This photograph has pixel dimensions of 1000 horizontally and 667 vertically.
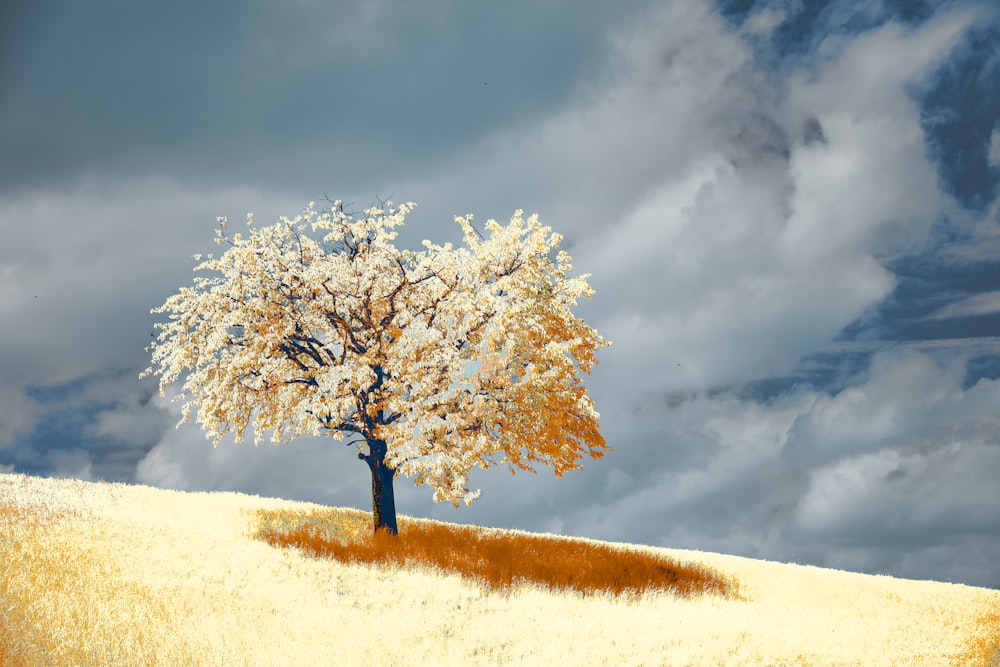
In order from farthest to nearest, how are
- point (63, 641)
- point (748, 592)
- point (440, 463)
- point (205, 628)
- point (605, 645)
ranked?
point (748, 592) < point (440, 463) < point (605, 645) < point (205, 628) < point (63, 641)

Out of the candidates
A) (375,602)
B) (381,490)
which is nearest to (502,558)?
(381,490)

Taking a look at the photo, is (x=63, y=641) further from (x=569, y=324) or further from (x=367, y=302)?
(x=569, y=324)

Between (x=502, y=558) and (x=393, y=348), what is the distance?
824cm

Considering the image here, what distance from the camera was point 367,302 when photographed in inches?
928

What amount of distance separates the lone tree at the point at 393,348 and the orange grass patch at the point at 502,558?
1.98 m

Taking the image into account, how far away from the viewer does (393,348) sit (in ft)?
74.2

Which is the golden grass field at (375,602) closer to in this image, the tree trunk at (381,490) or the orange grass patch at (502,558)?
the orange grass patch at (502,558)

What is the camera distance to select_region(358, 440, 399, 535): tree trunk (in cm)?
2464

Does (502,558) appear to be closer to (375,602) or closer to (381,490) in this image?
(381,490)

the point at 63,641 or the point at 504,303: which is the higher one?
the point at 504,303

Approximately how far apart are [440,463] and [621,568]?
9.37 metres

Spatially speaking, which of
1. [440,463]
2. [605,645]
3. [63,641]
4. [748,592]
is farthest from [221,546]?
[748,592]

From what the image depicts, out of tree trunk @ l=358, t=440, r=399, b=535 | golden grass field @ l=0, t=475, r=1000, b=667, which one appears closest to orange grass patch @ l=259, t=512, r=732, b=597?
golden grass field @ l=0, t=475, r=1000, b=667

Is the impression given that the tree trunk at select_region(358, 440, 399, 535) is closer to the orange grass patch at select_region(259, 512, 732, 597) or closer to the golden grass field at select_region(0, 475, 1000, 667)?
the orange grass patch at select_region(259, 512, 732, 597)
